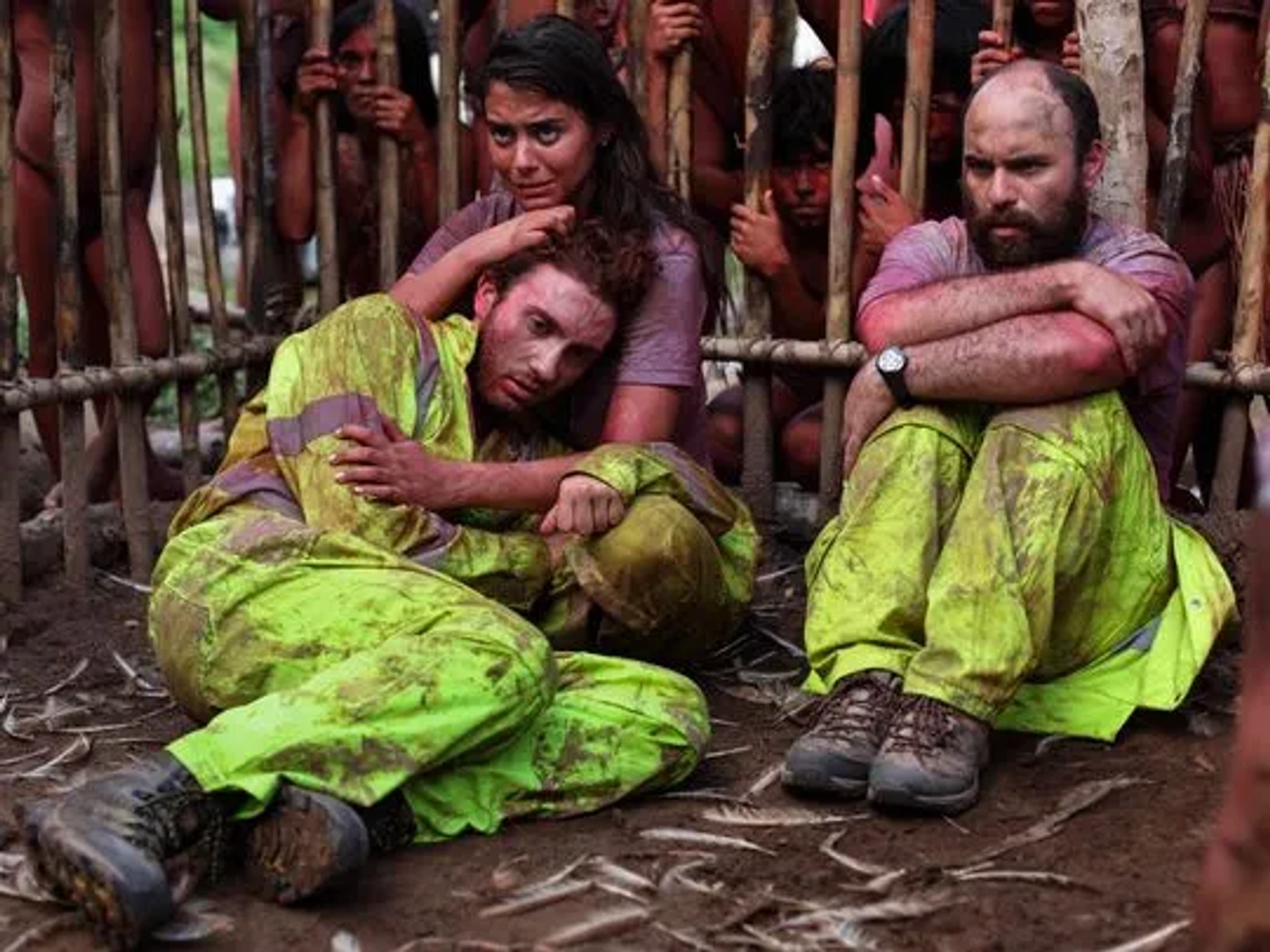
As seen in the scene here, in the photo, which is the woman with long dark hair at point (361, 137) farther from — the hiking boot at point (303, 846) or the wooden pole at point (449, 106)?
the hiking boot at point (303, 846)

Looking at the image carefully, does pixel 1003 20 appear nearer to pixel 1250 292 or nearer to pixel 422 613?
pixel 1250 292

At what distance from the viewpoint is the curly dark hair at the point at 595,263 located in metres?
3.96

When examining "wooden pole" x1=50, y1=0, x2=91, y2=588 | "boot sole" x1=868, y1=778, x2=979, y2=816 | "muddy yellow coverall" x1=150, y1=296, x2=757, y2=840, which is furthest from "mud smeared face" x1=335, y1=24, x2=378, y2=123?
"boot sole" x1=868, y1=778, x2=979, y2=816

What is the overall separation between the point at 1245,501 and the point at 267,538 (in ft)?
7.07

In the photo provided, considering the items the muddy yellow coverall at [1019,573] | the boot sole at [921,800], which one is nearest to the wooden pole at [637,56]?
the muddy yellow coverall at [1019,573]

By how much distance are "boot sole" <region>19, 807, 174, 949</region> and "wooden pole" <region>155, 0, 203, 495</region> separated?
7.32 feet

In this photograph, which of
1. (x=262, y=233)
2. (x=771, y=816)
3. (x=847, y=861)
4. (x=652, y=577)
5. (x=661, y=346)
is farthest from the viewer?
(x=262, y=233)

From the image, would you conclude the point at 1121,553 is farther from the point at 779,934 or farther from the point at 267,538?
the point at 267,538

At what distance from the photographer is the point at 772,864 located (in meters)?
3.20

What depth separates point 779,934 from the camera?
292cm

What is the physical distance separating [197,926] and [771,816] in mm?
928

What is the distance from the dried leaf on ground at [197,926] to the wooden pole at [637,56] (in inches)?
93.1

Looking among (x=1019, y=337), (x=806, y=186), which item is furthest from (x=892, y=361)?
(x=806, y=186)

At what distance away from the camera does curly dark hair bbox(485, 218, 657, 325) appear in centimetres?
396
